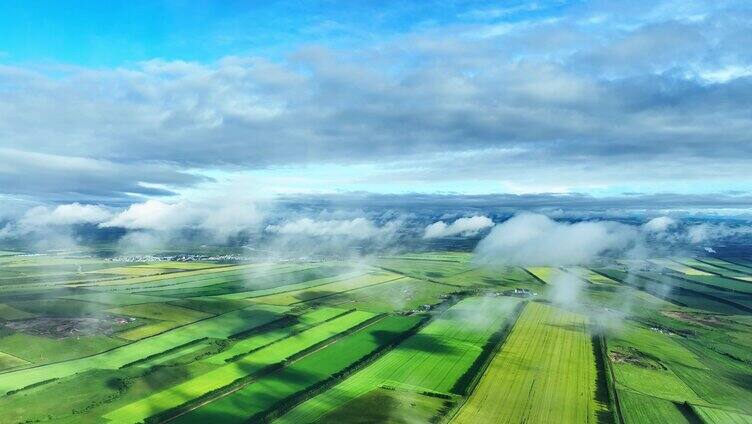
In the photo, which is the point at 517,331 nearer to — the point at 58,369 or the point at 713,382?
the point at 713,382

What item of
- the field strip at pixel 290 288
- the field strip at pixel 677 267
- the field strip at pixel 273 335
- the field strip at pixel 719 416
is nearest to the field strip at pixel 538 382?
the field strip at pixel 719 416

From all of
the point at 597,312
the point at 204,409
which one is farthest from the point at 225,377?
the point at 597,312

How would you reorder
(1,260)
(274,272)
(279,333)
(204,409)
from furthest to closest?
(1,260) → (274,272) → (279,333) → (204,409)

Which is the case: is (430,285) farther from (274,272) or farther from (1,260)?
(1,260)

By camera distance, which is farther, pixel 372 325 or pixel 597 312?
pixel 597 312

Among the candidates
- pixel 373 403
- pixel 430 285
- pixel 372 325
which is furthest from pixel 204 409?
pixel 430 285

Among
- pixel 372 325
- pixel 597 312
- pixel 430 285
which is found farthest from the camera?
pixel 430 285
